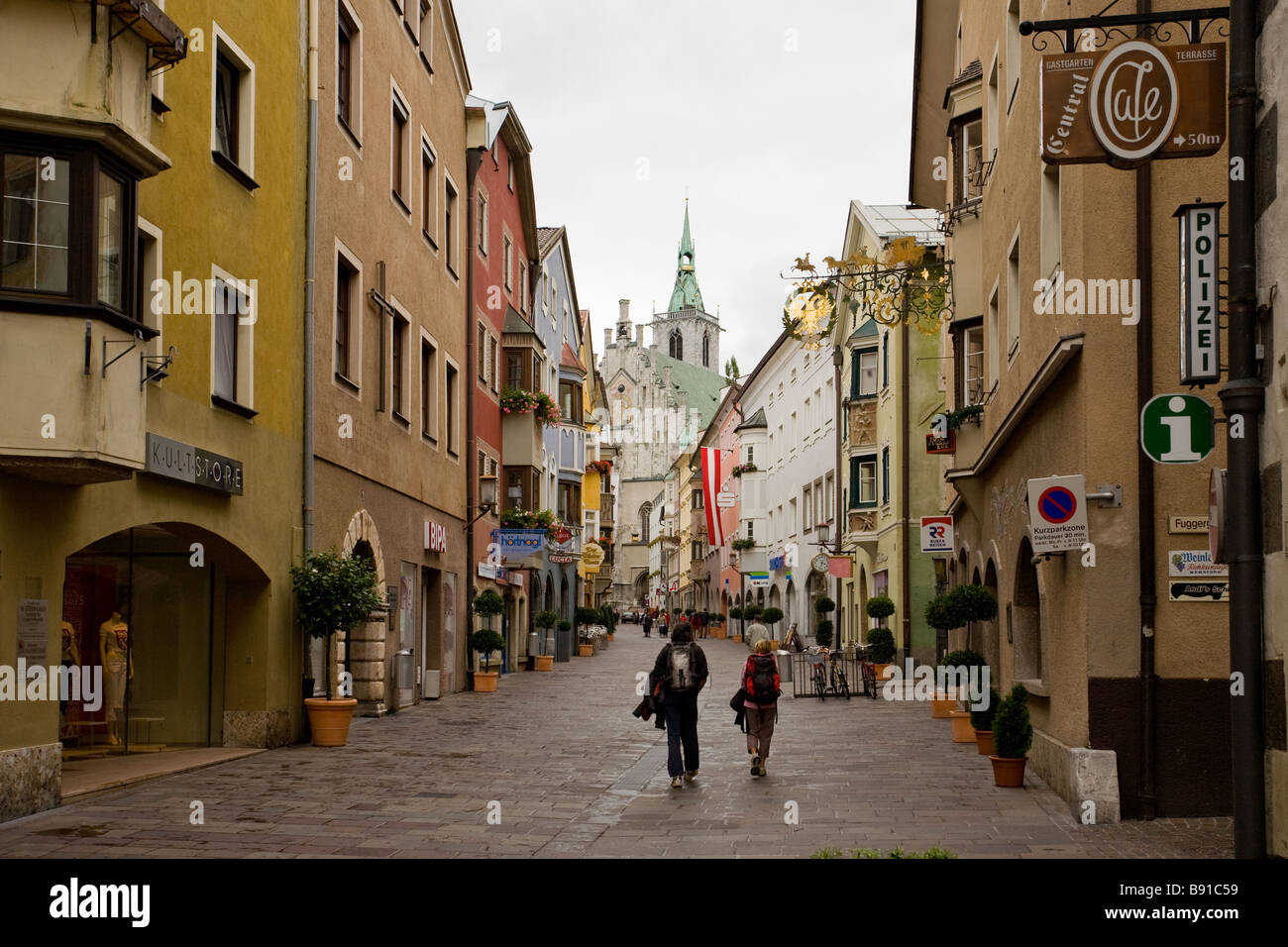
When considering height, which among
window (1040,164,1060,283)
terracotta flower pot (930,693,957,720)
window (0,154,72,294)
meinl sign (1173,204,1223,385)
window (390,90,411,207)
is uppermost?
window (390,90,411,207)

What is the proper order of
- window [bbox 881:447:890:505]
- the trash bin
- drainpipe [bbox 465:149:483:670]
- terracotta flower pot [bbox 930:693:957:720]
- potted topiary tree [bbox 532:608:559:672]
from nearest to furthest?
the trash bin < terracotta flower pot [bbox 930:693:957:720] < drainpipe [bbox 465:149:483:670] < window [bbox 881:447:890:505] < potted topiary tree [bbox 532:608:559:672]

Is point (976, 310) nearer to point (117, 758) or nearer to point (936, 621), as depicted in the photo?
point (936, 621)

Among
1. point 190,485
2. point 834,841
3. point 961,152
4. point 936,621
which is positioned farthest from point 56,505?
point 961,152

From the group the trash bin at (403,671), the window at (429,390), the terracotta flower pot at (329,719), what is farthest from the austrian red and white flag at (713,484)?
the terracotta flower pot at (329,719)

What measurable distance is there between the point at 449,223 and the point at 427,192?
7.33ft

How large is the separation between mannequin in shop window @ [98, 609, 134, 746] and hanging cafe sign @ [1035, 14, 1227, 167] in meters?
11.8

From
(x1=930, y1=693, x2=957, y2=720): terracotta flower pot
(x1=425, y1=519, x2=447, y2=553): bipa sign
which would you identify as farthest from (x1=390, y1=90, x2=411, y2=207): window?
(x1=930, y1=693, x2=957, y2=720): terracotta flower pot

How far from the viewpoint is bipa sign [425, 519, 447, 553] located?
1066 inches

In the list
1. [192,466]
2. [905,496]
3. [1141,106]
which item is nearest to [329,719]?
[192,466]

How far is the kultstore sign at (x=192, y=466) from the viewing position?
1388 cm

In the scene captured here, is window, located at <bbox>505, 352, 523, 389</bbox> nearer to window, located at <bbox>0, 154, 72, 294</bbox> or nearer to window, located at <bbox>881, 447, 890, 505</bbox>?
window, located at <bbox>881, 447, 890, 505</bbox>

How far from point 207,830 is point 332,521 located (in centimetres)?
936

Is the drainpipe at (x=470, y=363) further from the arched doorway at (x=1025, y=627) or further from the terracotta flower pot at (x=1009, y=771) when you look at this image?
the terracotta flower pot at (x=1009, y=771)

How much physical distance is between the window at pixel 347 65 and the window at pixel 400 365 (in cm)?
422
